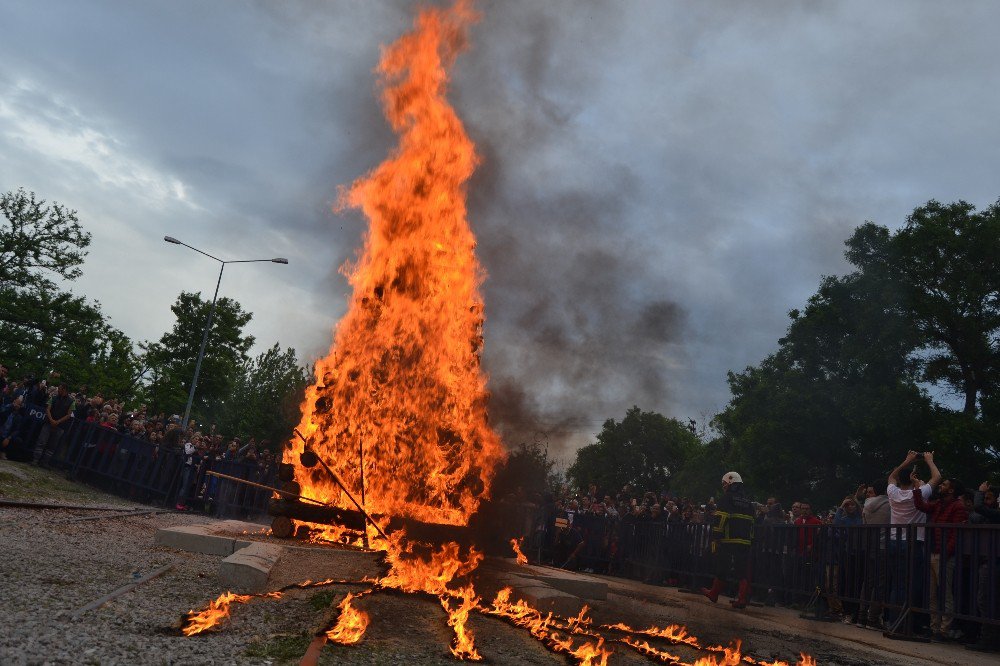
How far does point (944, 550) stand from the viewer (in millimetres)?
8266

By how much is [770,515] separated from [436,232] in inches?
338

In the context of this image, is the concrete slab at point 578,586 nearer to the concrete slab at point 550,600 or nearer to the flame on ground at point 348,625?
the concrete slab at point 550,600

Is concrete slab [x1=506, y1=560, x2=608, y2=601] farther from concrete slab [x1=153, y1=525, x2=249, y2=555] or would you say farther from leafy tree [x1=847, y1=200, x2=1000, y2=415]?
leafy tree [x1=847, y1=200, x2=1000, y2=415]

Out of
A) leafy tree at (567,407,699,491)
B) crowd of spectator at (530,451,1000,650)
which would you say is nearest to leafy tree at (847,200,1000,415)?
crowd of spectator at (530,451,1000,650)

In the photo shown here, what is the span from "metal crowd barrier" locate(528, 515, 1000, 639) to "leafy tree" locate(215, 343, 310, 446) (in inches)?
714

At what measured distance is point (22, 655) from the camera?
4.05 metres

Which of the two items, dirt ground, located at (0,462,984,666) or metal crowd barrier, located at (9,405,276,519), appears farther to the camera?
metal crowd barrier, located at (9,405,276,519)

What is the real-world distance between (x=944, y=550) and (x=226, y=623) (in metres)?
7.29

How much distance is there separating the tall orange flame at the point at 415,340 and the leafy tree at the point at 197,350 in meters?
43.2

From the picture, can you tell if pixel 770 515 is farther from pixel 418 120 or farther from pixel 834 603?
pixel 418 120

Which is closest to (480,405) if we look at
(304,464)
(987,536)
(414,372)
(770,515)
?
(414,372)

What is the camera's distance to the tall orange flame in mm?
10102

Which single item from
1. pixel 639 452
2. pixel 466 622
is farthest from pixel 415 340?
pixel 639 452

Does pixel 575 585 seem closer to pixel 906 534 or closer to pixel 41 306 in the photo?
pixel 906 534
